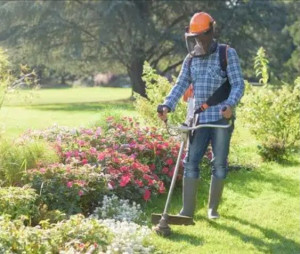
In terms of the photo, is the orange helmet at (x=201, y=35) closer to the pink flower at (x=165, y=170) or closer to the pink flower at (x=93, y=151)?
the pink flower at (x=93, y=151)

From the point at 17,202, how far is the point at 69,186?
66cm

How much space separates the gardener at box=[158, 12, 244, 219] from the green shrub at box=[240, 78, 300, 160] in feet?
11.6

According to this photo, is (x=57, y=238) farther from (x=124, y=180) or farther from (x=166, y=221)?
(x=124, y=180)

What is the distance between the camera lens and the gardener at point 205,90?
4879 millimetres

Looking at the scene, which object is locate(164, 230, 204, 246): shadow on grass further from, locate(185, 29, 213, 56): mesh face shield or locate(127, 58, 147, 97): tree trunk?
locate(127, 58, 147, 97): tree trunk

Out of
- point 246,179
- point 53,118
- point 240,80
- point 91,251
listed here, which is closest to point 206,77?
point 240,80

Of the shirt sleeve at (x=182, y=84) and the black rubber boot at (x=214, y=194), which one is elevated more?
the shirt sleeve at (x=182, y=84)

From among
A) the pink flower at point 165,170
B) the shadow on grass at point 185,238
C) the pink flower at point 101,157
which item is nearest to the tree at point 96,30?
the pink flower at point 165,170

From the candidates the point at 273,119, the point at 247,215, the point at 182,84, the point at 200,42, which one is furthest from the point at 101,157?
the point at 273,119

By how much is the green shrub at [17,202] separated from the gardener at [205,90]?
1372 mm

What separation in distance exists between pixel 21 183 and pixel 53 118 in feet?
39.7

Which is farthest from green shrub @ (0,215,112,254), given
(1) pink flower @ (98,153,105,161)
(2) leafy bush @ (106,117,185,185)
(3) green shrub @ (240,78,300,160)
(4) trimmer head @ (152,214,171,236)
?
(3) green shrub @ (240,78,300,160)

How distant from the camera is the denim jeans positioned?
508cm

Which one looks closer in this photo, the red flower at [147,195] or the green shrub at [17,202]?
the green shrub at [17,202]
